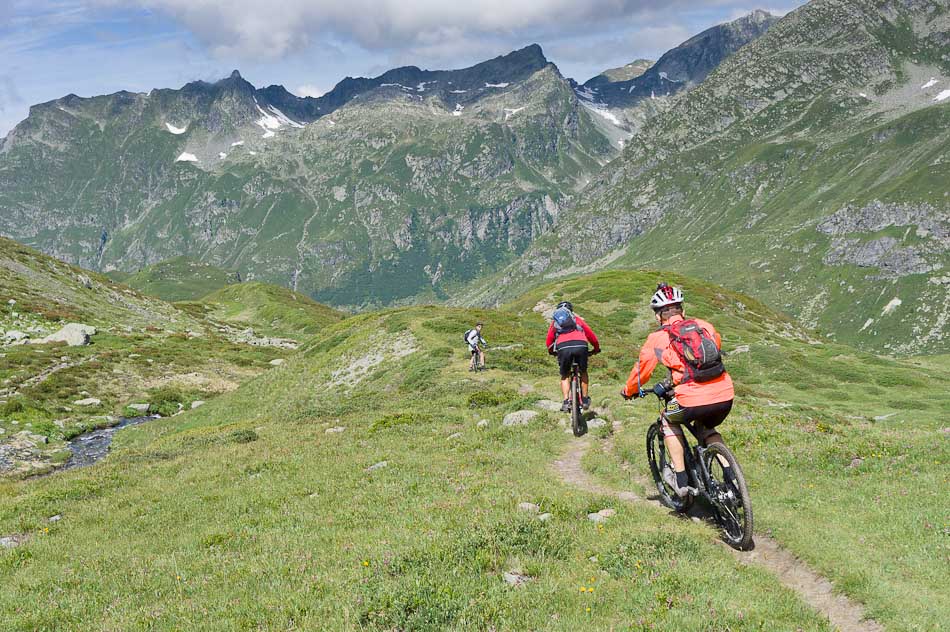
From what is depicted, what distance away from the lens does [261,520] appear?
13.5 meters

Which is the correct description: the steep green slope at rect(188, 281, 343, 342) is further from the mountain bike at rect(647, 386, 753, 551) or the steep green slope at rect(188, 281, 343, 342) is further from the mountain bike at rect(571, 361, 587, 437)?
the mountain bike at rect(647, 386, 753, 551)

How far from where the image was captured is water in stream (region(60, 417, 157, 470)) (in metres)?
31.9

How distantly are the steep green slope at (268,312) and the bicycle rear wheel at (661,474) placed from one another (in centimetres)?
9459

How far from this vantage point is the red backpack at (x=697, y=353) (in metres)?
9.77

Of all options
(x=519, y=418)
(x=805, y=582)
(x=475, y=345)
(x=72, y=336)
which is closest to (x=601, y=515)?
(x=805, y=582)

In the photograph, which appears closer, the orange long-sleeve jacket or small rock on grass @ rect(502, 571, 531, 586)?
small rock on grass @ rect(502, 571, 531, 586)

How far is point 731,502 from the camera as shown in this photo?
32.4 ft

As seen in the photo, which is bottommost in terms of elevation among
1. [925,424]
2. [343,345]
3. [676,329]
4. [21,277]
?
[925,424]

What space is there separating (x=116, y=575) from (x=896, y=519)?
1493cm

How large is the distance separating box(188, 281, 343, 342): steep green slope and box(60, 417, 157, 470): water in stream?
60.3 m

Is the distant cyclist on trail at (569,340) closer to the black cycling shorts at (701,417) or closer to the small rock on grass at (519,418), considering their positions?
the small rock on grass at (519,418)

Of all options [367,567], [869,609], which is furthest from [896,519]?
[367,567]

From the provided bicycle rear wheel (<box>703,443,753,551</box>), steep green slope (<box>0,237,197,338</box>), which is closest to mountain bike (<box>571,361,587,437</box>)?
bicycle rear wheel (<box>703,443,753,551</box>)

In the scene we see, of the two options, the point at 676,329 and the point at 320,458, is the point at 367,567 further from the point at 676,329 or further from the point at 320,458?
the point at 320,458
